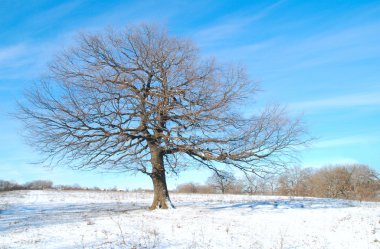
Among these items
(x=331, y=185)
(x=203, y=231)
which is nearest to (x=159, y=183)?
(x=203, y=231)

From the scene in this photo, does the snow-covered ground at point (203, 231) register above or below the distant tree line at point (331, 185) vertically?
below

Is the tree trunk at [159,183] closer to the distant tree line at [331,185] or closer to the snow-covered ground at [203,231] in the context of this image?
the snow-covered ground at [203,231]

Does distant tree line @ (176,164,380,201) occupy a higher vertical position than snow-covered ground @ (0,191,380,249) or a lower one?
higher

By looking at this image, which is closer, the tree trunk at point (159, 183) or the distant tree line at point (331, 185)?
the tree trunk at point (159, 183)

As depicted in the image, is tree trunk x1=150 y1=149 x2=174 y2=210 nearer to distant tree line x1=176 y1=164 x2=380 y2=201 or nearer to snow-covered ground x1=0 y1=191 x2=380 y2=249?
snow-covered ground x1=0 y1=191 x2=380 y2=249

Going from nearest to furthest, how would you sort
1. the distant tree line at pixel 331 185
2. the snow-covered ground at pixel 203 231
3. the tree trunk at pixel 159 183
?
the snow-covered ground at pixel 203 231 → the tree trunk at pixel 159 183 → the distant tree line at pixel 331 185

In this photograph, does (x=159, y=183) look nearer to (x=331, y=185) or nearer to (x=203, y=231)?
(x=203, y=231)

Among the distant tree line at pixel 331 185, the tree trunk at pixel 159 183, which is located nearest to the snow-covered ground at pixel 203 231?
the tree trunk at pixel 159 183

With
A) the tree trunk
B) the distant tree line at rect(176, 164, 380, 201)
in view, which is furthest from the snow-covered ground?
the distant tree line at rect(176, 164, 380, 201)

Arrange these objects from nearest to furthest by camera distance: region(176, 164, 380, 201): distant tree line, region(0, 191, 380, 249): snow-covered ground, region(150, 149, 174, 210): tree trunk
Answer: region(0, 191, 380, 249): snow-covered ground
region(150, 149, 174, 210): tree trunk
region(176, 164, 380, 201): distant tree line

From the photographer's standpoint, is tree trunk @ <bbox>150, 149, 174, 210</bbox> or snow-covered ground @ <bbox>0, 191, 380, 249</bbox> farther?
tree trunk @ <bbox>150, 149, 174, 210</bbox>

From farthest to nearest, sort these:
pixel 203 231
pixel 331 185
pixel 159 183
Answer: pixel 331 185, pixel 159 183, pixel 203 231

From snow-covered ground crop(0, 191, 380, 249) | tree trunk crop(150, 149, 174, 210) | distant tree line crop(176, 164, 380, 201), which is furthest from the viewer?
distant tree line crop(176, 164, 380, 201)

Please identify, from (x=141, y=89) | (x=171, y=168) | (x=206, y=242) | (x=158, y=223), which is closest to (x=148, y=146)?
(x=171, y=168)
